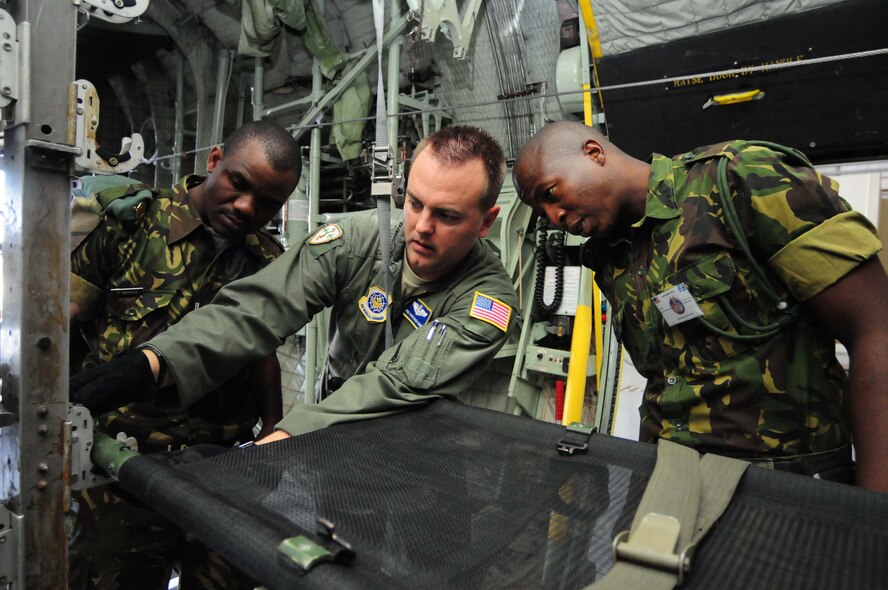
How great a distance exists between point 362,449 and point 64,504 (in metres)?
0.54

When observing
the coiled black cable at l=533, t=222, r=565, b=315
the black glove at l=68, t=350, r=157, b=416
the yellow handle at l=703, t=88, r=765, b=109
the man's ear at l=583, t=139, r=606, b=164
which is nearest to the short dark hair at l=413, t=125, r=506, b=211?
the man's ear at l=583, t=139, r=606, b=164

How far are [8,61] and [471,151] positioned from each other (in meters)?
1.08

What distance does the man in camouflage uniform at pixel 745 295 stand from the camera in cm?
116

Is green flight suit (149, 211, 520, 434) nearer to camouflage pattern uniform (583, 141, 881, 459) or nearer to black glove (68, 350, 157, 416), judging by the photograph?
black glove (68, 350, 157, 416)

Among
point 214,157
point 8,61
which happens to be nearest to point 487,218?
point 214,157

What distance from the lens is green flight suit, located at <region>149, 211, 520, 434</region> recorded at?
128 cm

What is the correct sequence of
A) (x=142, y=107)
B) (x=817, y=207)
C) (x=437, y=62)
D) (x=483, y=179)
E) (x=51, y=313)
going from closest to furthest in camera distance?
(x=51, y=313) → (x=817, y=207) → (x=483, y=179) → (x=437, y=62) → (x=142, y=107)

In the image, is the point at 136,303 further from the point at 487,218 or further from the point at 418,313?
the point at 487,218

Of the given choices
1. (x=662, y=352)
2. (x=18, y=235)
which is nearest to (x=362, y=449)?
(x=18, y=235)

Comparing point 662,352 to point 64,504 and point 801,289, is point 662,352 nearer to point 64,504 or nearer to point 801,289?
point 801,289

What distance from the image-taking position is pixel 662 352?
146 centimetres

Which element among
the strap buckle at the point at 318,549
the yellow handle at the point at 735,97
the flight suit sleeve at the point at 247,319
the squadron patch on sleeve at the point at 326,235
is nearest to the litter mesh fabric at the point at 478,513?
the strap buckle at the point at 318,549

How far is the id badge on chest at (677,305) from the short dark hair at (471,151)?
22.7 inches

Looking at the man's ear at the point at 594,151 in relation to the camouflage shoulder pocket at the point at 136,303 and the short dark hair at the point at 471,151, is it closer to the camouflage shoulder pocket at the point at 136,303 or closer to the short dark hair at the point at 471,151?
the short dark hair at the point at 471,151
